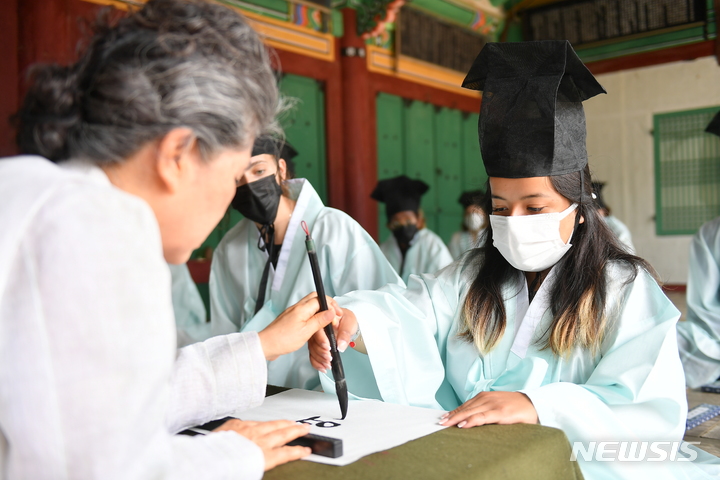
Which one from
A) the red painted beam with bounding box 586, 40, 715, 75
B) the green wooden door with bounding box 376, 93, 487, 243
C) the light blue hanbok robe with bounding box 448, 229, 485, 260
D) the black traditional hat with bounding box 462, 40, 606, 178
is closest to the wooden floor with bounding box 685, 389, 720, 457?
the black traditional hat with bounding box 462, 40, 606, 178

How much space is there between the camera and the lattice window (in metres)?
7.70

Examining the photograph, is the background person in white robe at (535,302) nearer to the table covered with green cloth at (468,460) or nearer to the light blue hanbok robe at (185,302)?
the table covered with green cloth at (468,460)

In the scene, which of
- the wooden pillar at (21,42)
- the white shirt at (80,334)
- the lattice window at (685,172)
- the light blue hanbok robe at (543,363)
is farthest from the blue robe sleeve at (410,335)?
the lattice window at (685,172)

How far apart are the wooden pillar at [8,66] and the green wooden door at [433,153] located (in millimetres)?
3347

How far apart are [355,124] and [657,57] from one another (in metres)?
3.78

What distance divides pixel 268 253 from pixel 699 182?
666 centimetres

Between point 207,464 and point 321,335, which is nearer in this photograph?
point 207,464

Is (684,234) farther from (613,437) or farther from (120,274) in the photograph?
(120,274)

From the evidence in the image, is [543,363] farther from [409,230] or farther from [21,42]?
[409,230]

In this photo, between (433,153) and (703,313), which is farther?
(433,153)

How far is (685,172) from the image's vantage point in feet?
25.8

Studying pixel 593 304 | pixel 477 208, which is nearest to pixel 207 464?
pixel 593 304

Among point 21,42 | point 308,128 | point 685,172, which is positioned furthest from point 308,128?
point 685,172

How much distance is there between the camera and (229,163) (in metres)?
1.04
